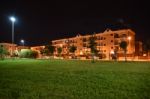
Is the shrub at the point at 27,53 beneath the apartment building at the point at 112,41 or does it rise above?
beneath

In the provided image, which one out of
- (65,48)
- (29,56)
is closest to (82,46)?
(65,48)

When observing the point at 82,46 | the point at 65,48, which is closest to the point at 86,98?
the point at 82,46

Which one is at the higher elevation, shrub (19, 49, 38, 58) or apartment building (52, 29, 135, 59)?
apartment building (52, 29, 135, 59)

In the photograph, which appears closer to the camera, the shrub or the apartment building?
the shrub

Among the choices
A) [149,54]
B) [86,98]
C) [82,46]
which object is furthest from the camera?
[82,46]

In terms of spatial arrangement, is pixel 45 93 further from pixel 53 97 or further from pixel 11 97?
pixel 11 97

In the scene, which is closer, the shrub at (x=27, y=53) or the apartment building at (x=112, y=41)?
the shrub at (x=27, y=53)

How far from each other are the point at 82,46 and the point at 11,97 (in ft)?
311

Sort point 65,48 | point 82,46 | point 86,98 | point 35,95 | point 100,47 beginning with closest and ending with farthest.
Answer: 1. point 86,98
2. point 35,95
3. point 100,47
4. point 82,46
5. point 65,48

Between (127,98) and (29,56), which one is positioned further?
(29,56)

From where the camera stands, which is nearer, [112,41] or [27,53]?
[27,53]

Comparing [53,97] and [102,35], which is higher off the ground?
[102,35]

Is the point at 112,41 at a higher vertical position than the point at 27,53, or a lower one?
higher

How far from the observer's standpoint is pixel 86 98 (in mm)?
6109
